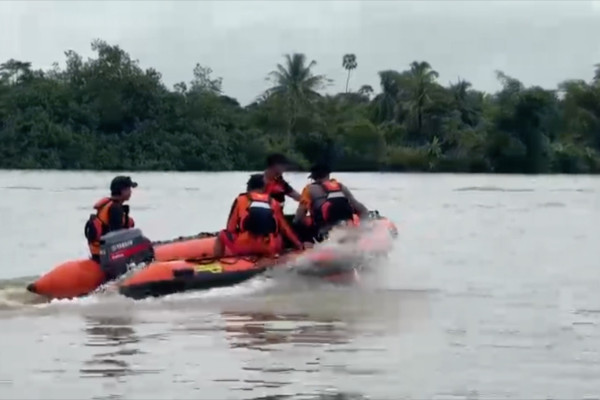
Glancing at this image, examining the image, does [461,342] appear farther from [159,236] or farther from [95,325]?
[159,236]

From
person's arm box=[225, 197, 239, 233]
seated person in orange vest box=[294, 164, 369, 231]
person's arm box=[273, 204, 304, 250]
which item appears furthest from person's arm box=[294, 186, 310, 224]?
person's arm box=[225, 197, 239, 233]

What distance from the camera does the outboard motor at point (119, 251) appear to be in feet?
41.0

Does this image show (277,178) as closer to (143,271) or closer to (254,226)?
(254,226)

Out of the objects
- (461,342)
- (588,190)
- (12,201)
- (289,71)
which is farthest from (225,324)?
(289,71)

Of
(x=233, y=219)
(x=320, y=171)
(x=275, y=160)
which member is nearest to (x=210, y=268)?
(x=233, y=219)

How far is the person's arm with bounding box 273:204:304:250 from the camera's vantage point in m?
13.4

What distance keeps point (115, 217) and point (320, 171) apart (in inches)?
94.5

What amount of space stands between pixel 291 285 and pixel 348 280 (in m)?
0.83

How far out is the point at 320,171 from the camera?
14.1 meters

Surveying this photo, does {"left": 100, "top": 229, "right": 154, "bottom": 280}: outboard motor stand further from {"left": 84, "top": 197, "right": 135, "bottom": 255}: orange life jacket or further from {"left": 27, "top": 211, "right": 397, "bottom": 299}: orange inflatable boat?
{"left": 84, "top": 197, "right": 135, "bottom": 255}: orange life jacket

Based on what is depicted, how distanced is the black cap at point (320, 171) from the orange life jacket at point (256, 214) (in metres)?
1.00

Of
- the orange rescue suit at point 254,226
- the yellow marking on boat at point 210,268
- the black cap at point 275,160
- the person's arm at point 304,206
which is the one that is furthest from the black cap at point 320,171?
the yellow marking on boat at point 210,268

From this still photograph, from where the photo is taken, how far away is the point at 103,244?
12.5 m

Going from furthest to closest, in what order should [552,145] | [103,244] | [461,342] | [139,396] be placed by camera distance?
1. [552,145]
2. [103,244]
3. [461,342]
4. [139,396]
